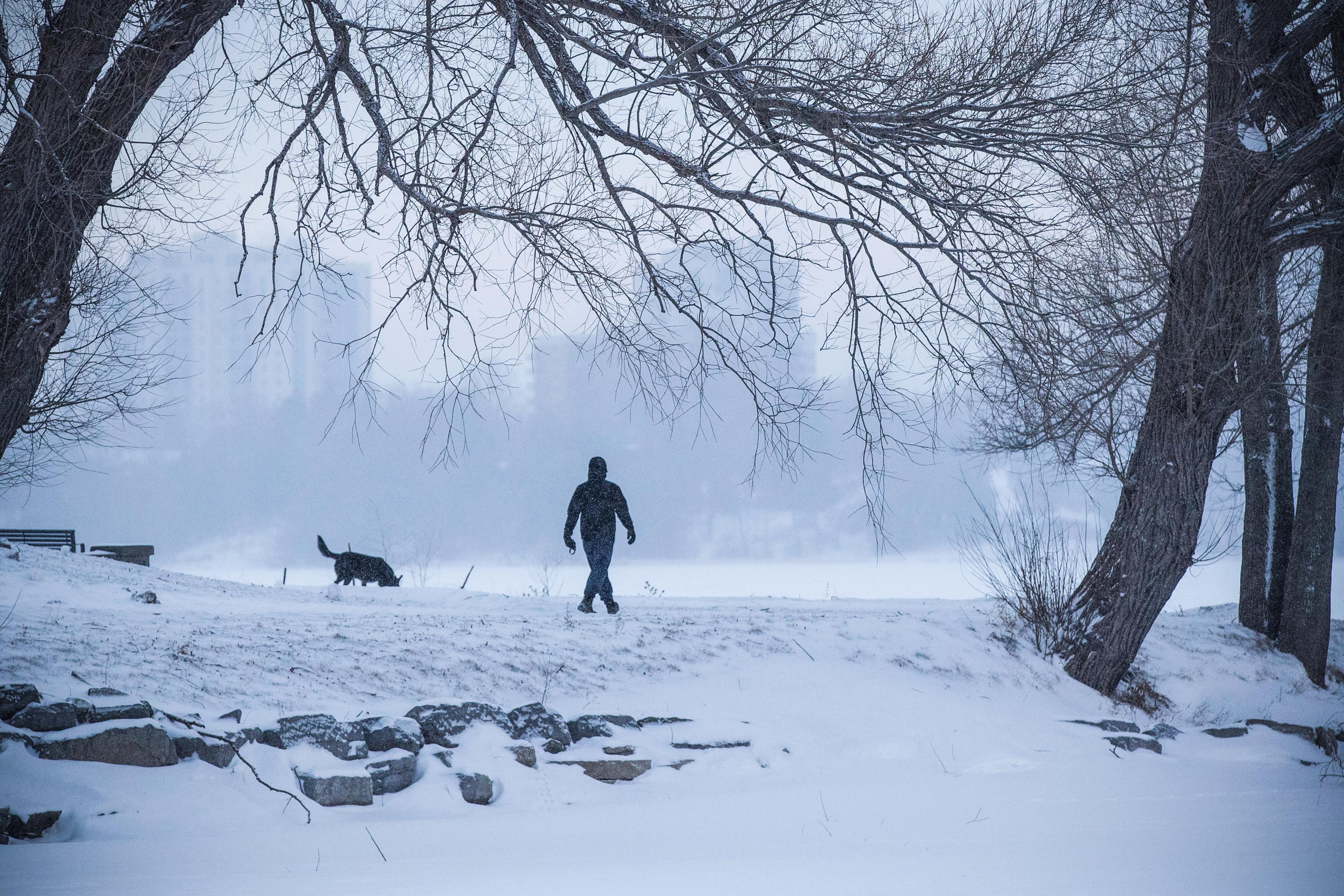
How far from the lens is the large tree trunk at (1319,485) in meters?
10.1

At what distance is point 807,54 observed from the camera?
5203mm

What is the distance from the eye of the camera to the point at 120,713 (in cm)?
486

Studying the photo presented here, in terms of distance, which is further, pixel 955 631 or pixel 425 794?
pixel 955 631

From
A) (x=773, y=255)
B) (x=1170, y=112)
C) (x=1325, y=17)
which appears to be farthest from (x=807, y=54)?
(x=1325, y=17)

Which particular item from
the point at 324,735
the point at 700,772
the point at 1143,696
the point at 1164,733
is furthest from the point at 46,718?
the point at 1143,696

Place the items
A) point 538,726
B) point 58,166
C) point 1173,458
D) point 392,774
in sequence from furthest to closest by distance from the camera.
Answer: point 1173,458 < point 538,726 < point 392,774 < point 58,166

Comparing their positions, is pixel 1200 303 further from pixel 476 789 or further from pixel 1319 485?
pixel 476 789

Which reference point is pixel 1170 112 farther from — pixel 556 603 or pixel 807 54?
pixel 556 603

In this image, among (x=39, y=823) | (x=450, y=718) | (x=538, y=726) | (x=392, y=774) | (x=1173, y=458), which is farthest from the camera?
(x=1173, y=458)

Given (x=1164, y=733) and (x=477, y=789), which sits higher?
(x=1164, y=733)

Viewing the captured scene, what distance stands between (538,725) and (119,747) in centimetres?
235

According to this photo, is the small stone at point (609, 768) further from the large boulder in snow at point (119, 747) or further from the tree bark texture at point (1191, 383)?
the tree bark texture at point (1191, 383)

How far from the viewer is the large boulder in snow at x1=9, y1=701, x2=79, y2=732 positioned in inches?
189

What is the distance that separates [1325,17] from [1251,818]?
7455 millimetres
